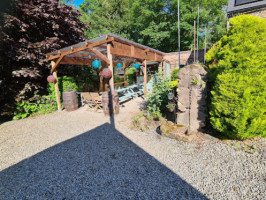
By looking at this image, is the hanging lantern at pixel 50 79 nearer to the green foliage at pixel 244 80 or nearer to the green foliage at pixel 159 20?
the green foliage at pixel 244 80

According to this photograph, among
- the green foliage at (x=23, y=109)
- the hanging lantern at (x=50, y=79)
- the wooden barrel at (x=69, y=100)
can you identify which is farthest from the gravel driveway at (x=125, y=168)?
the hanging lantern at (x=50, y=79)

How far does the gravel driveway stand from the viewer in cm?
175

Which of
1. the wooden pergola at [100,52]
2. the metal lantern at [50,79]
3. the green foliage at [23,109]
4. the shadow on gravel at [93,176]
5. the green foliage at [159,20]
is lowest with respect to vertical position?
the shadow on gravel at [93,176]

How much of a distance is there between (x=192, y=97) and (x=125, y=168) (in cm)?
217

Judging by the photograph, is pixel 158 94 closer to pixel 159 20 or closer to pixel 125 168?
pixel 125 168

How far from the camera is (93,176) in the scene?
6.81 ft

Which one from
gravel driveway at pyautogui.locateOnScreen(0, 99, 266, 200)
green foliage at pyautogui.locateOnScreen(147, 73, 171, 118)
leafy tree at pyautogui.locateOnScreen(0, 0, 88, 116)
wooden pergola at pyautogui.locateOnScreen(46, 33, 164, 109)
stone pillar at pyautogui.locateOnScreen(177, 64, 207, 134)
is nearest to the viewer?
gravel driveway at pyautogui.locateOnScreen(0, 99, 266, 200)

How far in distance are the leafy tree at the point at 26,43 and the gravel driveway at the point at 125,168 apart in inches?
96.8

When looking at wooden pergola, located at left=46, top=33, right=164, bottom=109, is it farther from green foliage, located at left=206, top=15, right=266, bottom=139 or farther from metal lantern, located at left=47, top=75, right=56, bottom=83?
green foliage, located at left=206, top=15, right=266, bottom=139

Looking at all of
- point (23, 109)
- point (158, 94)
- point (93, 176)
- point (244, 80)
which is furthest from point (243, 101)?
point (23, 109)

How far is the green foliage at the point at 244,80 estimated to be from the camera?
2398mm

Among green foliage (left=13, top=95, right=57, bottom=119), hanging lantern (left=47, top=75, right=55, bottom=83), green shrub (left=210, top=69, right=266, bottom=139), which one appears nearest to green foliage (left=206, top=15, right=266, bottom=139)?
green shrub (left=210, top=69, right=266, bottom=139)

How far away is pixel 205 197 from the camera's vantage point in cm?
161

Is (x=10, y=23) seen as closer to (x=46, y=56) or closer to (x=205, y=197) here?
(x=46, y=56)
